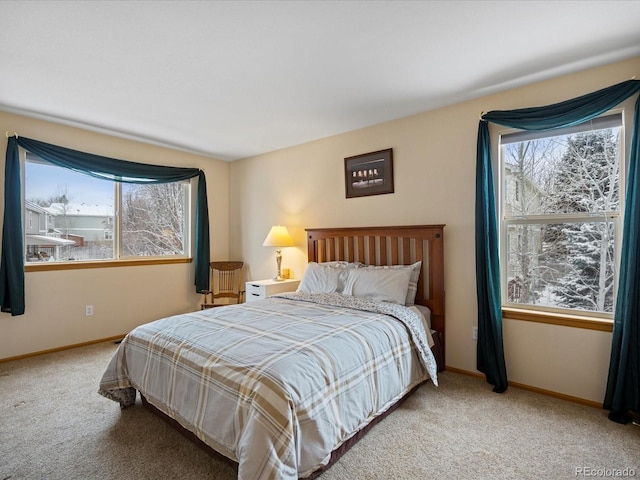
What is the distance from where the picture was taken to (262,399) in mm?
1401

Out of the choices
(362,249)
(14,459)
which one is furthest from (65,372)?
(362,249)

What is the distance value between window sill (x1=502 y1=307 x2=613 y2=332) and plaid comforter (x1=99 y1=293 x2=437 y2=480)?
771 millimetres

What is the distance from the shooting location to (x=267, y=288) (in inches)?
147

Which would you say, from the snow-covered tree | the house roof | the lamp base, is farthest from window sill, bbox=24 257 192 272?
the snow-covered tree

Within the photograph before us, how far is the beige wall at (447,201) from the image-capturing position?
237 cm

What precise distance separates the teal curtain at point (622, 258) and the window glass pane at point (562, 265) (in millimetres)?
214

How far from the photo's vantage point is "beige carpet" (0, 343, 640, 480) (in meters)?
1.66

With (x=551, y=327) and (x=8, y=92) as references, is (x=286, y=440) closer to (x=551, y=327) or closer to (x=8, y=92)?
(x=551, y=327)

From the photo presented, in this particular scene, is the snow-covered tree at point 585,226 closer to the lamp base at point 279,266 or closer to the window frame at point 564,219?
the window frame at point 564,219

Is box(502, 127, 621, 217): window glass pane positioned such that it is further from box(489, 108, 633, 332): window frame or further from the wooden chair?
the wooden chair

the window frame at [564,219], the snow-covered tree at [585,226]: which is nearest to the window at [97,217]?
the window frame at [564,219]

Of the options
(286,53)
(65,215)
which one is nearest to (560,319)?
(286,53)

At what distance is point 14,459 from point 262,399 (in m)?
1.55

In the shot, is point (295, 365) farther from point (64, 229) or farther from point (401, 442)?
point (64, 229)
